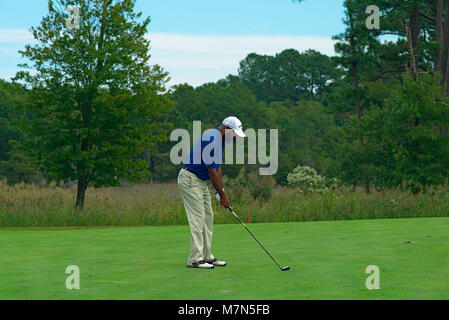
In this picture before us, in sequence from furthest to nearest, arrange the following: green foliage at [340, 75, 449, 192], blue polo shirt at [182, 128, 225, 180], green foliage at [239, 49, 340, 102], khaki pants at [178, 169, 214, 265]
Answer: green foliage at [239, 49, 340, 102]
green foliage at [340, 75, 449, 192]
khaki pants at [178, 169, 214, 265]
blue polo shirt at [182, 128, 225, 180]

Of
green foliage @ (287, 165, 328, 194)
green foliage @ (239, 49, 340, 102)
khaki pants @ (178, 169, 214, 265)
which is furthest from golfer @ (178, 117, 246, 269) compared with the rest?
green foliage @ (239, 49, 340, 102)

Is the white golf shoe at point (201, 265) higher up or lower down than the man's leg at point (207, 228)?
lower down

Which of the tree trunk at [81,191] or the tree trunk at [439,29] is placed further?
the tree trunk at [439,29]

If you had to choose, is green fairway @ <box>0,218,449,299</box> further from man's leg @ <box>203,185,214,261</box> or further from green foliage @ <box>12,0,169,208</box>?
green foliage @ <box>12,0,169,208</box>

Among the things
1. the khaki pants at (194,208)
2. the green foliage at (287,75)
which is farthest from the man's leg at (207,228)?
the green foliage at (287,75)

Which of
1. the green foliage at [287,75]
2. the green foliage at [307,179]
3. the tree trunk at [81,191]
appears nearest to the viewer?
the tree trunk at [81,191]

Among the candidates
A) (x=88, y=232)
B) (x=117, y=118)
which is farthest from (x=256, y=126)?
(x=88, y=232)

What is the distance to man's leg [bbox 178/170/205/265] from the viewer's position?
31.9 ft

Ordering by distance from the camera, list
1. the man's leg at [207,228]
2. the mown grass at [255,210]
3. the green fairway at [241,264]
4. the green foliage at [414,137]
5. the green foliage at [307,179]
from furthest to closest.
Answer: the green foliage at [307,179] → the green foliage at [414,137] → the mown grass at [255,210] → the man's leg at [207,228] → the green fairway at [241,264]

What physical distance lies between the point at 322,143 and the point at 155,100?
1621 inches

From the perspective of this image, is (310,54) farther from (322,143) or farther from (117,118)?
(117,118)

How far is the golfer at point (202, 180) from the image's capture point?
31.2 feet

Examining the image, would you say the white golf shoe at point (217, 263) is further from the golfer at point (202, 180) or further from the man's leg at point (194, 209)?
the man's leg at point (194, 209)

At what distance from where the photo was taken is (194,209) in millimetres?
9789
